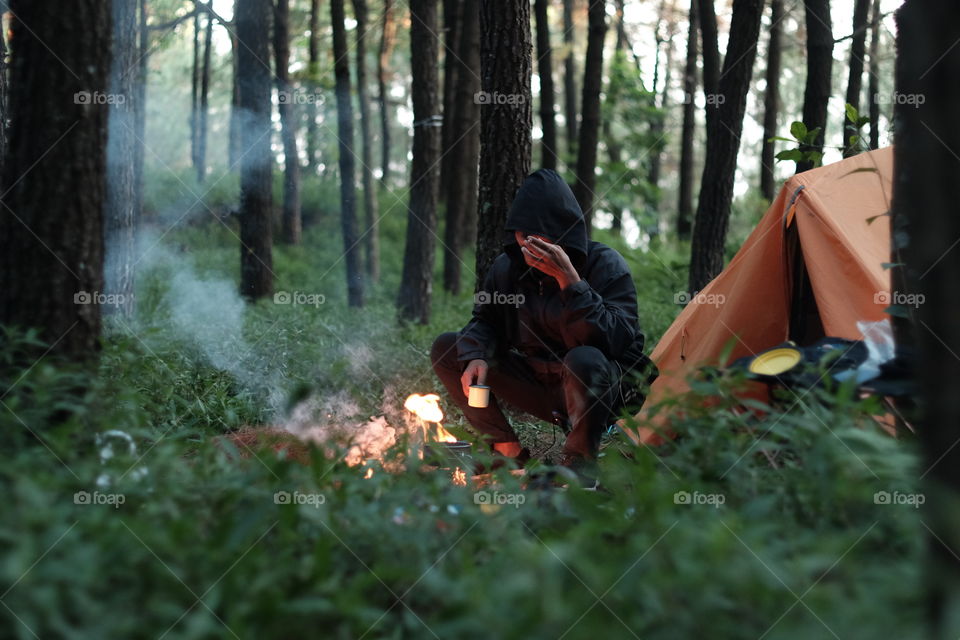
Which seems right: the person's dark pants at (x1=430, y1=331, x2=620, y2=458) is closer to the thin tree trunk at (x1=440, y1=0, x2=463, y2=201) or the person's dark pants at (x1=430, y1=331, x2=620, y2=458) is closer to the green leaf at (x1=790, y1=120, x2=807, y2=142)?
the green leaf at (x1=790, y1=120, x2=807, y2=142)

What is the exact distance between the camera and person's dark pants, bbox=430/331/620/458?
14.4ft

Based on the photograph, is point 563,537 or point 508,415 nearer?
point 563,537

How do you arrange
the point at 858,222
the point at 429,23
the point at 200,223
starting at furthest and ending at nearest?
1. the point at 200,223
2. the point at 429,23
3. the point at 858,222

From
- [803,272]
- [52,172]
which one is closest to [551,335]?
[803,272]

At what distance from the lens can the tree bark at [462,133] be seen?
1143 cm

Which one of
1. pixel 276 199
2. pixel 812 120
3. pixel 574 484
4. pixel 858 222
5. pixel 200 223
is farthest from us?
pixel 276 199

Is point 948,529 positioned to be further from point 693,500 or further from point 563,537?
point 563,537

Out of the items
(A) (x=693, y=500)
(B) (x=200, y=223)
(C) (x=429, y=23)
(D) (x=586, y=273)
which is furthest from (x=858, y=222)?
(B) (x=200, y=223)

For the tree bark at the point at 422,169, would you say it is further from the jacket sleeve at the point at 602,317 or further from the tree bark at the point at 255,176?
the jacket sleeve at the point at 602,317

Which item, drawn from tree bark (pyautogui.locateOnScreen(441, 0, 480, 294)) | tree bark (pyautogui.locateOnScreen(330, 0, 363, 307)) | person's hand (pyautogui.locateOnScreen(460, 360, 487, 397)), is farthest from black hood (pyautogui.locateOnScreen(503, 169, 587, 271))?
tree bark (pyautogui.locateOnScreen(330, 0, 363, 307))

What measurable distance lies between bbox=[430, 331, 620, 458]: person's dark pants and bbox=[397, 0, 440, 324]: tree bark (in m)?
4.90

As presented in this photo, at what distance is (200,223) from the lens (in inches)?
766

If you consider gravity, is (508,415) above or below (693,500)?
below

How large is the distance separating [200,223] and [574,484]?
1785 cm
